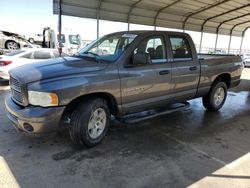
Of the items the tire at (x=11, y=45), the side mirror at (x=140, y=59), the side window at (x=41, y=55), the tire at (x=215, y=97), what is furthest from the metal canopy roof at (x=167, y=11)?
the side mirror at (x=140, y=59)

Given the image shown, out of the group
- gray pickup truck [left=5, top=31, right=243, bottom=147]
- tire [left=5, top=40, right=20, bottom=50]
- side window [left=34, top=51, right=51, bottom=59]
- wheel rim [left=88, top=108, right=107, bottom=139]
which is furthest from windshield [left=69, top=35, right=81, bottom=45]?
wheel rim [left=88, top=108, right=107, bottom=139]

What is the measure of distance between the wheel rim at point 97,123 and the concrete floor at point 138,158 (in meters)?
0.24

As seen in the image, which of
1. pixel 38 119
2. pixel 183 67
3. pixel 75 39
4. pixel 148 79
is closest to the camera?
pixel 38 119

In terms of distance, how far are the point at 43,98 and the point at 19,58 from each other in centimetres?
699

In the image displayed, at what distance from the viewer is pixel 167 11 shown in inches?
740

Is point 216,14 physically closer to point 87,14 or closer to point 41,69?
point 87,14

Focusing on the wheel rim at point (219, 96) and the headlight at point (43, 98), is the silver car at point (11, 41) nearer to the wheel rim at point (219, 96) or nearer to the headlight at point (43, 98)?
the wheel rim at point (219, 96)

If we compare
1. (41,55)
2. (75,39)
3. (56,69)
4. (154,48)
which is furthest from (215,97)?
(75,39)

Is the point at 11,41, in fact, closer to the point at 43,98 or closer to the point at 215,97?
the point at 215,97

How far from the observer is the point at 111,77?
150 inches

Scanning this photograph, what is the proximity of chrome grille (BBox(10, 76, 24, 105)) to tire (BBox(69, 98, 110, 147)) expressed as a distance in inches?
31.9

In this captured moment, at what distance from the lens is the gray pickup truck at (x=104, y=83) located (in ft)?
10.9

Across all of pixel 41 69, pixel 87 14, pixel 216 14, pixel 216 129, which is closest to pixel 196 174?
pixel 216 129

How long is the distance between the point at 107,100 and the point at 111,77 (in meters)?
0.43
